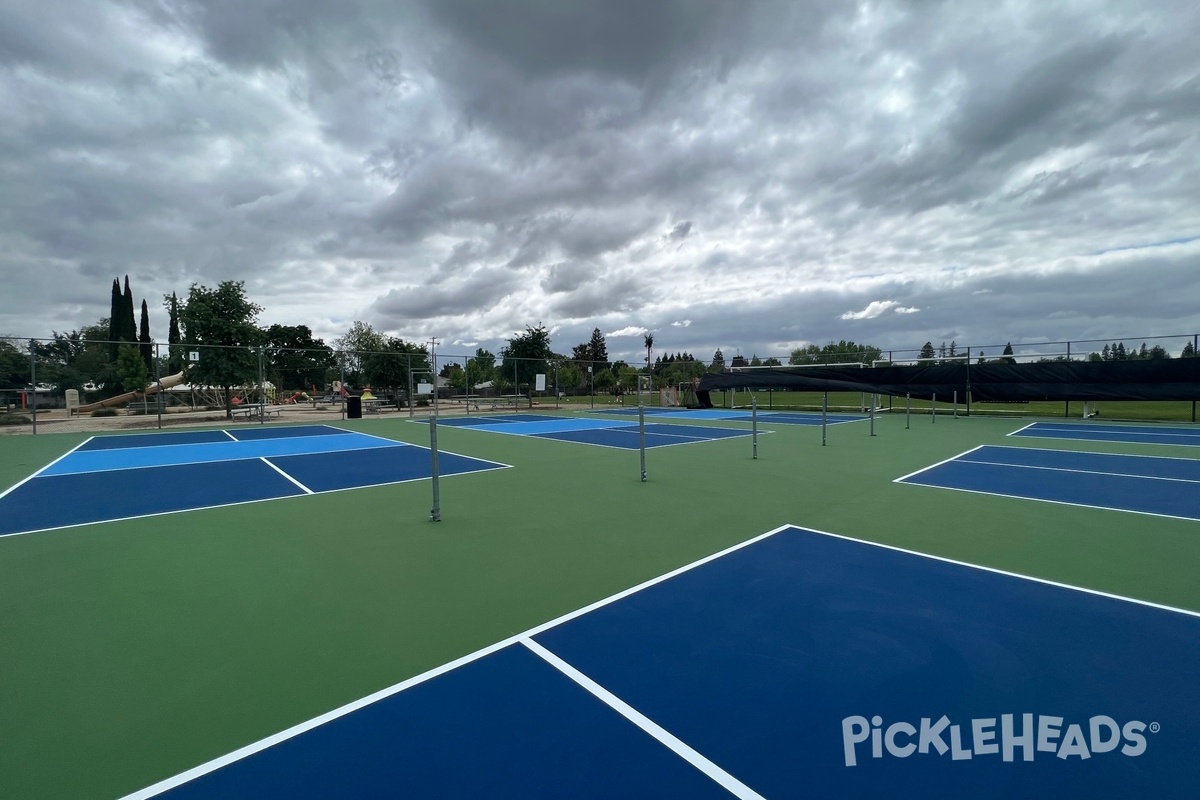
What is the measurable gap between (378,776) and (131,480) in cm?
1029

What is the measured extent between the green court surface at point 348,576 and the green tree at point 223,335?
15.7m

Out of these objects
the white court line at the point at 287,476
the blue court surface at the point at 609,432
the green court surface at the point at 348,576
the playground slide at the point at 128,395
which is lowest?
the blue court surface at the point at 609,432

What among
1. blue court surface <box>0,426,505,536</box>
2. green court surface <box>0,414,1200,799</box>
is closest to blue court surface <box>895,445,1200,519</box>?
green court surface <box>0,414,1200,799</box>

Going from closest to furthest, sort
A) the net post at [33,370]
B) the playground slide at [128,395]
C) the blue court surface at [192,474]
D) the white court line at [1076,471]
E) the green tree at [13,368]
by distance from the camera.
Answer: the blue court surface at [192,474] → the white court line at [1076,471] → the net post at [33,370] → the green tree at [13,368] → the playground slide at [128,395]

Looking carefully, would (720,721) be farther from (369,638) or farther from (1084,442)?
(1084,442)

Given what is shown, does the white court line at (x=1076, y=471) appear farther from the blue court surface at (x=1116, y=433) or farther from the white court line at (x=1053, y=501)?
the blue court surface at (x=1116, y=433)

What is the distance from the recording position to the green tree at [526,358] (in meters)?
31.5

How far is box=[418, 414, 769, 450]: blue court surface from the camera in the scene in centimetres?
1507

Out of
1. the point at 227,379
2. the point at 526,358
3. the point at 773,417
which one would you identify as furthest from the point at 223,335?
the point at 773,417

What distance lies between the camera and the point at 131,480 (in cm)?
962

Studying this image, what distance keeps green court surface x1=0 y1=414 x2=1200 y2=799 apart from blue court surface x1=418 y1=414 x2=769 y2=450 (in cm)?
545

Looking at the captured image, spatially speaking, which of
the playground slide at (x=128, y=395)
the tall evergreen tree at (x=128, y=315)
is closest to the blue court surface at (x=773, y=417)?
the playground slide at (x=128, y=395)

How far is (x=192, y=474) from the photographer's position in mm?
10180

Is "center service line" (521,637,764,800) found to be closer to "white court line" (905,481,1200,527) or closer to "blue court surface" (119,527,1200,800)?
"blue court surface" (119,527,1200,800)
